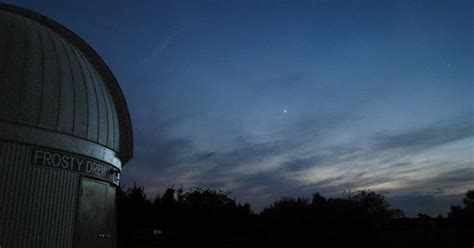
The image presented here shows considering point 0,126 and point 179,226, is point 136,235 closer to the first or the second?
point 179,226

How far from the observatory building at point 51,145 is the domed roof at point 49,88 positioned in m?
0.03

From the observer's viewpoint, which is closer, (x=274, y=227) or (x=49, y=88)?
(x=49, y=88)

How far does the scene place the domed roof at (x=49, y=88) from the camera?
11648 mm

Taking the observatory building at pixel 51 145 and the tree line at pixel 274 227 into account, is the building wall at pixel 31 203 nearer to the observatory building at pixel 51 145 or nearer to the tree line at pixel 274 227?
the observatory building at pixel 51 145

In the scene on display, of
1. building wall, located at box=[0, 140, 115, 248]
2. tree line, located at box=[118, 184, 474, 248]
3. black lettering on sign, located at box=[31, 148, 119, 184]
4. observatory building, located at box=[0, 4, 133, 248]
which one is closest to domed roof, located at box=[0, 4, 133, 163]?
observatory building, located at box=[0, 4, 133, 248]

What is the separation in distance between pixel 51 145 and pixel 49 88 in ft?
6.18

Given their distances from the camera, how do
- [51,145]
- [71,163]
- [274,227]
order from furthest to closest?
[274,227] → [71,163] → [51,145]

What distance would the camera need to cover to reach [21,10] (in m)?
16.2

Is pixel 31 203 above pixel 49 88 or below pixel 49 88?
below

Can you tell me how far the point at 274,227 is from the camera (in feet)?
98.2

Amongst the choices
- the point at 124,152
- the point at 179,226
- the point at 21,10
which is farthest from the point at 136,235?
the point at 21,10

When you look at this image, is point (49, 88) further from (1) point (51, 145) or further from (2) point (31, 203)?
(2) point (31, 203)

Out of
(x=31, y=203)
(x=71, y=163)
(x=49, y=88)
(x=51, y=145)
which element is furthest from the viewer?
(x=71, y=163)

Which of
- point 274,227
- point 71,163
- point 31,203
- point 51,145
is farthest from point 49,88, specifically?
point 274,227
